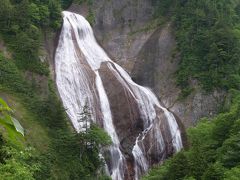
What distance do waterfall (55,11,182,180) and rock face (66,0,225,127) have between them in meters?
2.00

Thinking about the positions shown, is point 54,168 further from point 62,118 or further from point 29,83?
point 29,83

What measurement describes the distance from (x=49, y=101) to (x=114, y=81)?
9341 mm

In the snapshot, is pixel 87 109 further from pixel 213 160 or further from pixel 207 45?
pixel 207 45

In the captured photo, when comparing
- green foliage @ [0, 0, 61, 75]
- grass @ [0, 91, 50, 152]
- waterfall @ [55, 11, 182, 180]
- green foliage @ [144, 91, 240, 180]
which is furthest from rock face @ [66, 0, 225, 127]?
grass @ [0, 91, 50, 152]

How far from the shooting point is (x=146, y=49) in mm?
42344

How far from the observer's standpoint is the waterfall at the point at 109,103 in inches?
1169

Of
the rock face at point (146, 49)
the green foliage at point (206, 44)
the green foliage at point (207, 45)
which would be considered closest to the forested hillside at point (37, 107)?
the rock face at point (146, 49)

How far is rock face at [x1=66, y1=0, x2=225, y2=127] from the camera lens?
119ft

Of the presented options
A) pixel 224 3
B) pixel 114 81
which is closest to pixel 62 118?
pixel 114 81

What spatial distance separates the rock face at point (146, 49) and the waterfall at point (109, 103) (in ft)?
6.55

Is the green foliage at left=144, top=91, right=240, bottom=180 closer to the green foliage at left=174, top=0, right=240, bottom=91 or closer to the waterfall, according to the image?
the waterfall

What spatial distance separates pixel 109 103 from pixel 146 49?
11606 mm

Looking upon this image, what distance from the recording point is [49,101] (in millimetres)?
26938

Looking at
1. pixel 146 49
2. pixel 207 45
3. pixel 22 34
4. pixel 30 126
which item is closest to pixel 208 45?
pixel 207 45
